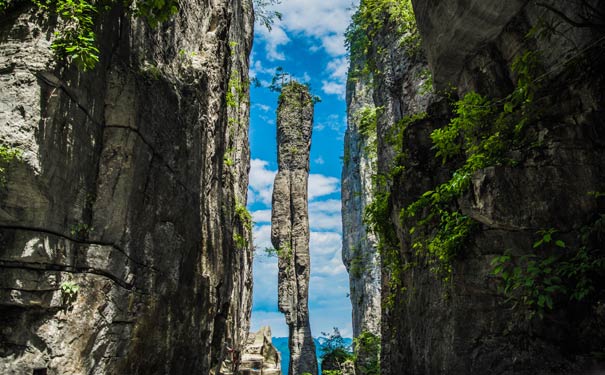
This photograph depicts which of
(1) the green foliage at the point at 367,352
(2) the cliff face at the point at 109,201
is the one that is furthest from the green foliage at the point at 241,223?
(1) the green foliage at the point at 367,352

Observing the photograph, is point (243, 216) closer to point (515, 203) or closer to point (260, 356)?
point (260, 356)

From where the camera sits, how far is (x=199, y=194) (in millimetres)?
11367

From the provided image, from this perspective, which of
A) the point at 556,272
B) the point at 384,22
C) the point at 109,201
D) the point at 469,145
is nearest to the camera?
the point at 556,272

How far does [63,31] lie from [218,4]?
26.6 feet

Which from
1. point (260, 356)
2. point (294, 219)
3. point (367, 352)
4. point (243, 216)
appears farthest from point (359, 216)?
point (243, 216)

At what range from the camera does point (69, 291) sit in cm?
664

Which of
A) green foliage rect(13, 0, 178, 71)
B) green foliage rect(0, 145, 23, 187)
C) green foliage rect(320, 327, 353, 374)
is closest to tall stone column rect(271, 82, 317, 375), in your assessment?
green foliage rect(320, 327, 353, 374)

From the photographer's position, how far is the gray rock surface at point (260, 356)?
25847mm

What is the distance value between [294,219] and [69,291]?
104 feet

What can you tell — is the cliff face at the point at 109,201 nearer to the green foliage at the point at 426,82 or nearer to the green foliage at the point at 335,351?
the green foliage at the point at 426,82

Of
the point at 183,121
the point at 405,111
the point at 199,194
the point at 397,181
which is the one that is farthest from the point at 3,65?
the point at 405,111

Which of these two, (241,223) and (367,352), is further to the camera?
(367,352)

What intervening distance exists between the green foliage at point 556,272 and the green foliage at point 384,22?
1050 cm

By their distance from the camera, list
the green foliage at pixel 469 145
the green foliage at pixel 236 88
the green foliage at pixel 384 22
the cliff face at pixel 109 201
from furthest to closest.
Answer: the green foliage at pixel 236 88 → the green foliage at pixel 384 22 → the green foliage at pixel 469 145 → the cliff face at pixel 109 201
